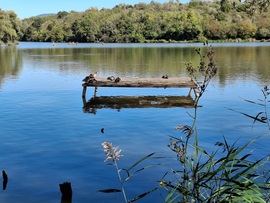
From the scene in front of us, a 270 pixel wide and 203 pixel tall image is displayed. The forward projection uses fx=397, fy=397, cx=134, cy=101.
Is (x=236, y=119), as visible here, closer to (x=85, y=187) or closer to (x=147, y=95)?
(x=147, y=95)

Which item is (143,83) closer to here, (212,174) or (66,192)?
(66,192)

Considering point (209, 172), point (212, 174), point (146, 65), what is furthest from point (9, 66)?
point (212, 174)

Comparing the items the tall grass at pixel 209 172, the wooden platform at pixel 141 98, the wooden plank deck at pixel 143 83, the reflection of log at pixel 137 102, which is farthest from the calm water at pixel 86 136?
the tall grass at pixel 209 172

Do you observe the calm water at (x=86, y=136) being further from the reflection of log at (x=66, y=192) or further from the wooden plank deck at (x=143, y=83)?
the wooden plank deck at (x=143, y=83)

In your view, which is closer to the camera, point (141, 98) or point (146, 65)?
point (141, 98)

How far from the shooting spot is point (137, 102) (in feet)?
50.6

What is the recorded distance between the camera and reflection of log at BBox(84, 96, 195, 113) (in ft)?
48.3

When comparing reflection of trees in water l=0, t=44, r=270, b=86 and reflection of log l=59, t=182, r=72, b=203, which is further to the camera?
reflection of trees in water l=0, t=44, r=270, b=86

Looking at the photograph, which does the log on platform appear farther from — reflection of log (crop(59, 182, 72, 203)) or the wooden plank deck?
reflection of log (crop(59, 182, 72, 203))

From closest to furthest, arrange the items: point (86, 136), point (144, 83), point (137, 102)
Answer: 1. point (86, 136)
2. point (137, 102)
3. point (144, 83)

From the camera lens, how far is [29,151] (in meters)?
8.92

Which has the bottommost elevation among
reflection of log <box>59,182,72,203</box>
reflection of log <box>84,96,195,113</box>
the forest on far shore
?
reflection of log <box>59,182,72,203</box>

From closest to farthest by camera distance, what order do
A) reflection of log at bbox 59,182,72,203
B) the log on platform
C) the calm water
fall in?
reflection of log at bbox 59,182,72,203 → the calm water → the log on platform

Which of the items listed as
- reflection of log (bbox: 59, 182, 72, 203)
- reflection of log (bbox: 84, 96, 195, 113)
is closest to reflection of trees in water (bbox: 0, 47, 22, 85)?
reflection of log (bbox: 84, 96, 195, 113)
